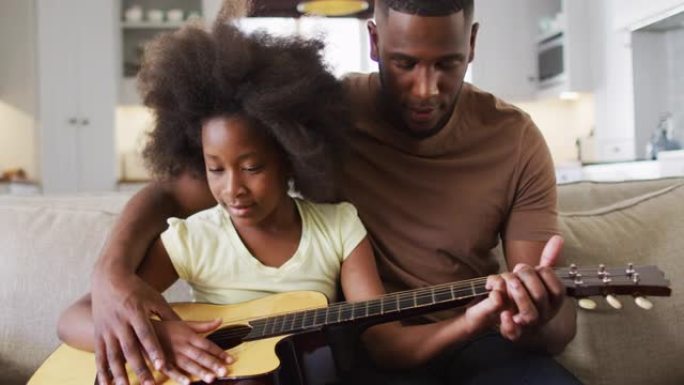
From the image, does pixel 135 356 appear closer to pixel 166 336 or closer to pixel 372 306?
pixel 166 336

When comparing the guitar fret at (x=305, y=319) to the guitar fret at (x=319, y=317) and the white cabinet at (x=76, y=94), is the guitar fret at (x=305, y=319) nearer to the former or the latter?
the guitar fret at (x=319, y=317)

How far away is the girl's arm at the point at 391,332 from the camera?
3.47 feet

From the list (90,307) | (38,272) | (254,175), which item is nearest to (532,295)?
(254,175)

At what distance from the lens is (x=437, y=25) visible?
4.06 feet

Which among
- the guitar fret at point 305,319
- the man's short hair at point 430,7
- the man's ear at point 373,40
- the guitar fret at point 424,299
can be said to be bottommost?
the guitar fret at point 305,319

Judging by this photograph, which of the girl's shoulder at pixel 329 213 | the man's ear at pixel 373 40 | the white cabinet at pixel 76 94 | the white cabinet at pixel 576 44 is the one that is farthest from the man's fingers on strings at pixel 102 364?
the white cabinet at pixel 576 44

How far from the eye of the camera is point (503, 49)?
205 inches

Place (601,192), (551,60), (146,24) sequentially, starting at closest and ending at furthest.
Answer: (601,192) < (146,24) < (551,60)

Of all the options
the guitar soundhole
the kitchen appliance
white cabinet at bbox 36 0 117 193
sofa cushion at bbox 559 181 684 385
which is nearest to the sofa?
sofa cushion at bbox 559 181 684 385

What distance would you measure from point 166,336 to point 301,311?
19 cm

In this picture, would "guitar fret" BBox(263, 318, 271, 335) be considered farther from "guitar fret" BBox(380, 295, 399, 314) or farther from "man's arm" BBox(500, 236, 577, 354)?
"man's arm" BBox(500, 236, 577, 354)

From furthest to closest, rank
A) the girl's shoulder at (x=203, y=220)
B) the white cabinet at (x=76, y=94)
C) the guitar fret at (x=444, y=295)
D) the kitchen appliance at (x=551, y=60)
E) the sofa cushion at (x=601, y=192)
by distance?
the kitchen appliance at (x=551, y=60)
the white cabinet at (x=76, y=94)
the sofa cushion at (x=601, y=192)
the girl's shoulder at (x=203, y=220)
the guitar fret at (x=444, y=295)

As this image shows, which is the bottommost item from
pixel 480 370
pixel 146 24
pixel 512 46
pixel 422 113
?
pixel 480 370

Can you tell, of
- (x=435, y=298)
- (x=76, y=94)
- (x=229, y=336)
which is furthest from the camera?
(x=76, y=94)
